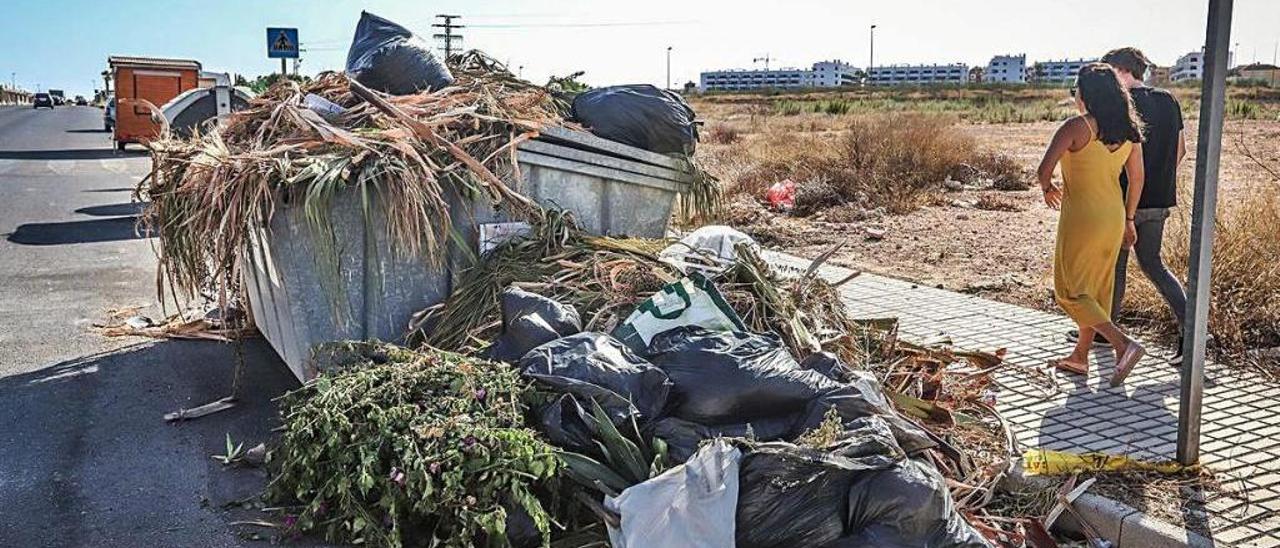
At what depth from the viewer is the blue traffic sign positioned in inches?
612

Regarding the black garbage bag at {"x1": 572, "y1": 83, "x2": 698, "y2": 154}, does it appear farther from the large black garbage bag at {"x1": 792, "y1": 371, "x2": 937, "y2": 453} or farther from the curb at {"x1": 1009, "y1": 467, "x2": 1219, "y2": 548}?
the curb at {"x1": 1009, "y1": 467, "x2": 1219, "y2": 548}

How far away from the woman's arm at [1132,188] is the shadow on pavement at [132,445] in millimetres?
4319

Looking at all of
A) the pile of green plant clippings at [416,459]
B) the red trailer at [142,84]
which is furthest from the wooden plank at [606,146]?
the red trailer at [142,84]

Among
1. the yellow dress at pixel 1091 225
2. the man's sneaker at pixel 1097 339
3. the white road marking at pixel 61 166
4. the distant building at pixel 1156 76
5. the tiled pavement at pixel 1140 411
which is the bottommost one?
the tiled pavement at pixel 1140 411

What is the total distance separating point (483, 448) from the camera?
3271 mm

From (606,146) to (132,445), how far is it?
2561 millimetres

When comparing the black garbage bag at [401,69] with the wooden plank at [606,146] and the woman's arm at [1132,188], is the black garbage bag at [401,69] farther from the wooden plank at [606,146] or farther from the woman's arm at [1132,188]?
the woman's arm at [1132,188]

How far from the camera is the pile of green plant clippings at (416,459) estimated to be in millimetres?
3256

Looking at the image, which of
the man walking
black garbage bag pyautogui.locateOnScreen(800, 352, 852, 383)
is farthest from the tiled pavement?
black garbage bag pyautogui.locateOnScreen(800, 352, 852, 383)

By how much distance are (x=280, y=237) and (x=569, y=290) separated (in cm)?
137

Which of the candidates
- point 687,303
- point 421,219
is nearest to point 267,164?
point 421,219

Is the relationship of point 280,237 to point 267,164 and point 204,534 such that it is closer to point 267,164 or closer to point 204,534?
point 267,164

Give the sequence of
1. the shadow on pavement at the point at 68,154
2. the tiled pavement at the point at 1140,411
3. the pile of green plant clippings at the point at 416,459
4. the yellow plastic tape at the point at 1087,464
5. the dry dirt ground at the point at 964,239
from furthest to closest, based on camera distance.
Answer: the shadow on pavement at the point at 68,154
the dry dirt ground at the point at 964,239
the yellow plastic tape at the point at 1087,464
the tiled pavement at the point at 1140,411
the pile of green plant clippings at the point at 416,459

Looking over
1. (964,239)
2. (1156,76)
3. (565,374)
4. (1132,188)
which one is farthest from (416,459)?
(964,239)
